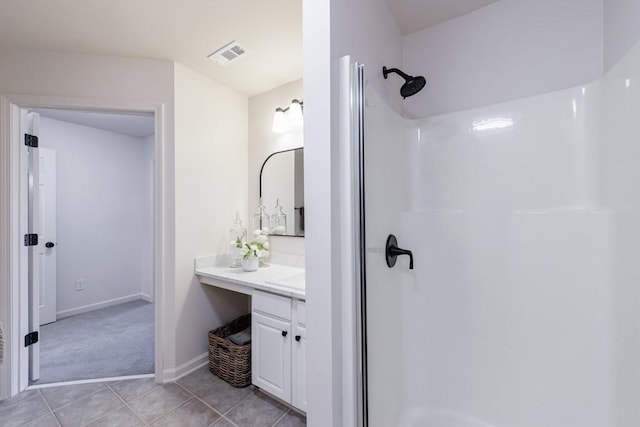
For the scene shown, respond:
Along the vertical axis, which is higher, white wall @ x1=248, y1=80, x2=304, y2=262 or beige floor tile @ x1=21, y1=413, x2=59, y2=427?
white wall @ x1=248, y1=80, x2=304, y2=262

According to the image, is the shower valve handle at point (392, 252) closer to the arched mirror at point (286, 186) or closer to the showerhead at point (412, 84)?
the showerhead at point (412, 84)

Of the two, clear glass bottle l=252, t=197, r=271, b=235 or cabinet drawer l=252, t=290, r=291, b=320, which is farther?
clear glass bottle l=252, t=197, r=271, b=235

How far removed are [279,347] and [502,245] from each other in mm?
1380

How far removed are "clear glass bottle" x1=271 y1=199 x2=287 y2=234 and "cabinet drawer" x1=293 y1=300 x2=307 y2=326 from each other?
836 millimetres

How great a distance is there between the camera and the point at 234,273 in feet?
6.80

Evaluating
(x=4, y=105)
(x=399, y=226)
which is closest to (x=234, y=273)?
(x=399, y=226)

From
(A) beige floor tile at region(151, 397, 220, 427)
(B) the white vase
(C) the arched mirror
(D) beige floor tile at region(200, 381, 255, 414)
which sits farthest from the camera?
(C) the arched mirror

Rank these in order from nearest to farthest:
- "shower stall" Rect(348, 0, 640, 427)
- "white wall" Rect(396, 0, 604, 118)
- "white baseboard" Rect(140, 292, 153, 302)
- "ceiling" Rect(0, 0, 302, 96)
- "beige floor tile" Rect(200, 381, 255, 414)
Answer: "shower stall" Rect(348, 0, 640, 427) → "white wall" Rect(396, 0, 604, 118) → "ceiling" Rect(0, 0, 302, 96) → "beige floor tile" Rect(200, 381, 255, 414) → "white baseboard" Rect(140, 292, 153, 302)

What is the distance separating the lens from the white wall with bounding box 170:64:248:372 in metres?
2.07

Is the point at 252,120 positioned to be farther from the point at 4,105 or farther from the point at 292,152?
the point at 4,105

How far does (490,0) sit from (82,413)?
10.9 ft

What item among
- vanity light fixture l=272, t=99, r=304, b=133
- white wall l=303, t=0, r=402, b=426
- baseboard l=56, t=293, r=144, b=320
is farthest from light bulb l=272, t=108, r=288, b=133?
baseboard l=56, t=293, r=144, b=320

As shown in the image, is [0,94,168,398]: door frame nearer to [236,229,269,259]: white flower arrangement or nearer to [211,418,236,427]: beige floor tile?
[211,418,236,427]: beige floor tile

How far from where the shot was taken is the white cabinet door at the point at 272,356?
1645mm
